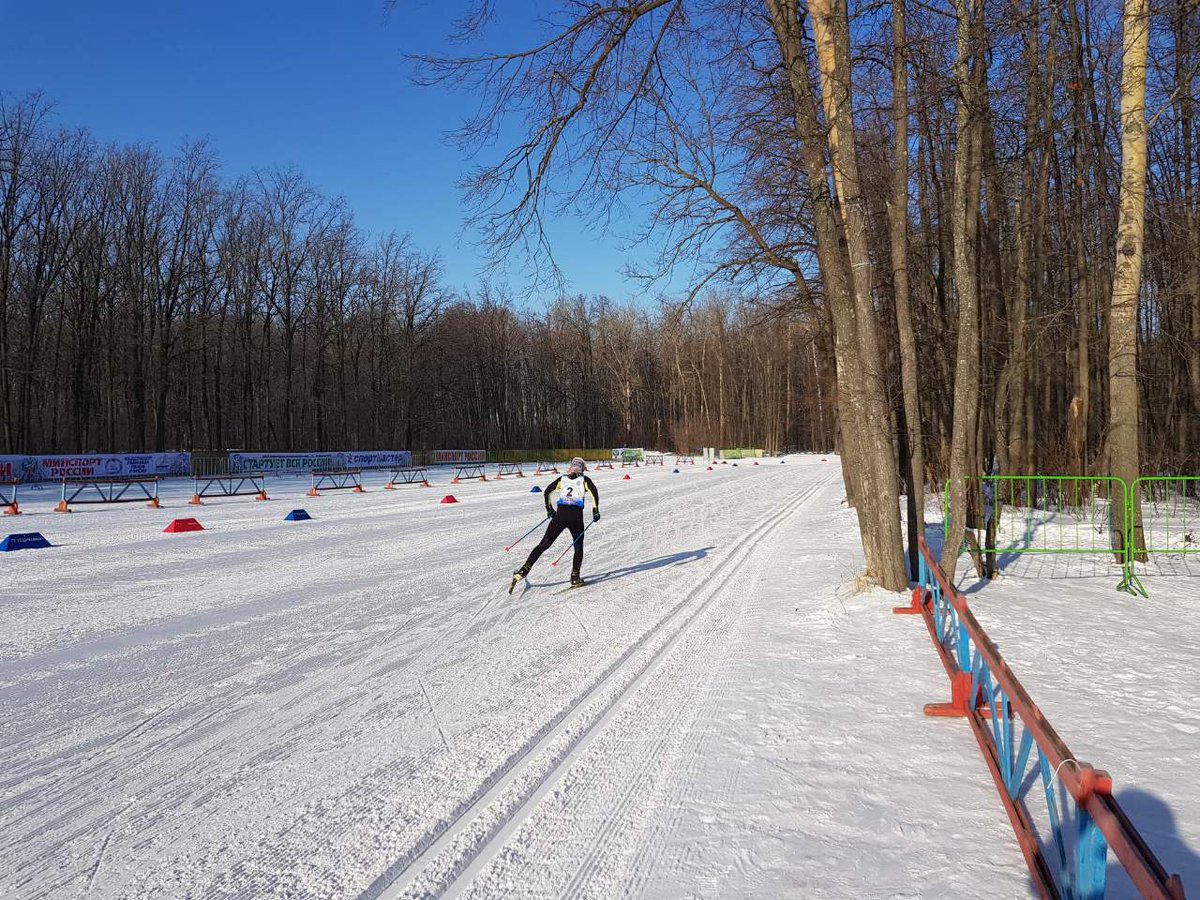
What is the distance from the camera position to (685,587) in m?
10.1

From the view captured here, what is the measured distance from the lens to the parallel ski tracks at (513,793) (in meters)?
3.27

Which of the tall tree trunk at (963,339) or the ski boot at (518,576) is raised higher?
the tall tree trunk at (963,339)

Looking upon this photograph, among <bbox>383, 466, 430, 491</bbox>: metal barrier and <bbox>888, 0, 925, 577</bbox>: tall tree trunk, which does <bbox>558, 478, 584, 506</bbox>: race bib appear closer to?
<bbox>888, 0, 925, 577</bbox>: tall tree trunk

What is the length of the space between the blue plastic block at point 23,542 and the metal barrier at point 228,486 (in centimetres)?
1205

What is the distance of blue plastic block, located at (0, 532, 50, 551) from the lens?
43.0 feet

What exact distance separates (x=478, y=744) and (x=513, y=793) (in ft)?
2.48

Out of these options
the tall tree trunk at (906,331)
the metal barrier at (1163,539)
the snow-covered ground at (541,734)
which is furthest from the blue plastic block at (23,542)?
the metal barrier at (1163,539)

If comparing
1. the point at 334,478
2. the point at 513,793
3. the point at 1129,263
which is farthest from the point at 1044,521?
the point at 334,478

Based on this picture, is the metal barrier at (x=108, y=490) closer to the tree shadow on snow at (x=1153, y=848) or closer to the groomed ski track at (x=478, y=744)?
the groomed ski track at (x=478, y=744)

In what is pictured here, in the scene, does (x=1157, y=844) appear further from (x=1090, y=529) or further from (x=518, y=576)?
(x=1090, y=529)

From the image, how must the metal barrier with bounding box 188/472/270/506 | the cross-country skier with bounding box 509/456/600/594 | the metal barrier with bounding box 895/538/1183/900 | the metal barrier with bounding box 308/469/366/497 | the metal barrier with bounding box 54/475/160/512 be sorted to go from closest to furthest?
the metal barrier with bounding box 895/538/1183/900, the cross-country skier with bounding box 509/456/600/594, the metal barrier with bounding box 54/475/160/512, the metal barrier with bounding box 188/472/270/506, the metal barrier with bounding box 308/469/366/497

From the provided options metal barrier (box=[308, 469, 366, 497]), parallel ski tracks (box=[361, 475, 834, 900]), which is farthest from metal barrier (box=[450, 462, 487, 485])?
parallel ski tracks (box=[361, 475, 834, 900])

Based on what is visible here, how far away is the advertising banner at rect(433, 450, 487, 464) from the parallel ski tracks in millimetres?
48379

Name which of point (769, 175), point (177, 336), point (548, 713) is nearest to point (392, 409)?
point (177, 336)
